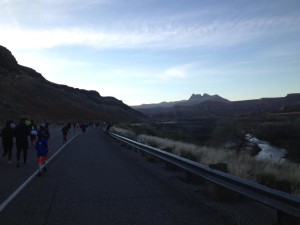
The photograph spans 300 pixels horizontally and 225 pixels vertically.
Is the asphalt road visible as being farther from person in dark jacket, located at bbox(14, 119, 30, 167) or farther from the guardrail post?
person in dark jacket, located at bbox(14, 119, 30, 167)

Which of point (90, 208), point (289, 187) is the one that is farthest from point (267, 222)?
point (90, 208)

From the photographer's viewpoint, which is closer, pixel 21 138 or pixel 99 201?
pixel 99 201

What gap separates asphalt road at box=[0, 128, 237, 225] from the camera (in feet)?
24.8

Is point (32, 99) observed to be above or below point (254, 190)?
above

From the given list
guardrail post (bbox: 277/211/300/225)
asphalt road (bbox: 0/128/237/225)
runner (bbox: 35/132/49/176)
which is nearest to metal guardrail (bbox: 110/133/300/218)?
guardrail post (bbox: 277/211/300/225)

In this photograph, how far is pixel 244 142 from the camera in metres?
41.6

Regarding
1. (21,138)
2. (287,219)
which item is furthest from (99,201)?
(21,138)

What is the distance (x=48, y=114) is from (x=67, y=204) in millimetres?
123594

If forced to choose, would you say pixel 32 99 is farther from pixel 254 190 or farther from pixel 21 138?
pixel 254 190

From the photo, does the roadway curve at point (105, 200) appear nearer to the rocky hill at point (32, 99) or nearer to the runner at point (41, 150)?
the runner at point (41, 150)

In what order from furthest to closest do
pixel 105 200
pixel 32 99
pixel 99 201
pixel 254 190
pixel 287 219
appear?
pixel 32 99 → pixel 105 200 → pixel 99 201 → pixel 254 190 → pixel 287 219

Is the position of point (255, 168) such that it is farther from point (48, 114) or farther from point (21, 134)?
point (48, 114)

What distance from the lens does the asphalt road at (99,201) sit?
24.8ft

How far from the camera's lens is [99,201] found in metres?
9.18
